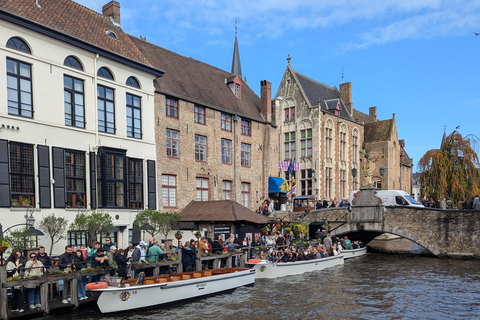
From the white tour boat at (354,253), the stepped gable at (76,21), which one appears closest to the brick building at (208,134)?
the stepped gable at (76,21)

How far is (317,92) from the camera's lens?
45531 millimetres

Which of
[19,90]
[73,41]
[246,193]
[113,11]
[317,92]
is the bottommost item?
[246,193]

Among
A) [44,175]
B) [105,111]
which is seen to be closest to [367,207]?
[105,111]

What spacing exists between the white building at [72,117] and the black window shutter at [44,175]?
0.14ft

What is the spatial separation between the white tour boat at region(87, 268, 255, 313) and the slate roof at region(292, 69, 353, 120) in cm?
2810

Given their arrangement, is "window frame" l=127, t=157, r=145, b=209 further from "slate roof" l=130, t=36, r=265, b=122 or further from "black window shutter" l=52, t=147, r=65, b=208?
"slate roof" l=130, t=36, r=265, b=122

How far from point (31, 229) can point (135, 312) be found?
5.72m

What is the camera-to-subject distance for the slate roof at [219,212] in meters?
24.9

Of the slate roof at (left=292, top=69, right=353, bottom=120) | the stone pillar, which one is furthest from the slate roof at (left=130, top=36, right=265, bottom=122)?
the stone pillar

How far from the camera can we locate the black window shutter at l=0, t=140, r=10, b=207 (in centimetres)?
1753

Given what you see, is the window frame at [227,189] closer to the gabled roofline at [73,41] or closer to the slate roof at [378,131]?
the gabled roofline at [73,41]

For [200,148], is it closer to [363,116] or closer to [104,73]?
[104,73]

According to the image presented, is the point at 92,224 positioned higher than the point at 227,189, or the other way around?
the point at 227,189

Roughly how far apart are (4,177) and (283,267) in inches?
506
